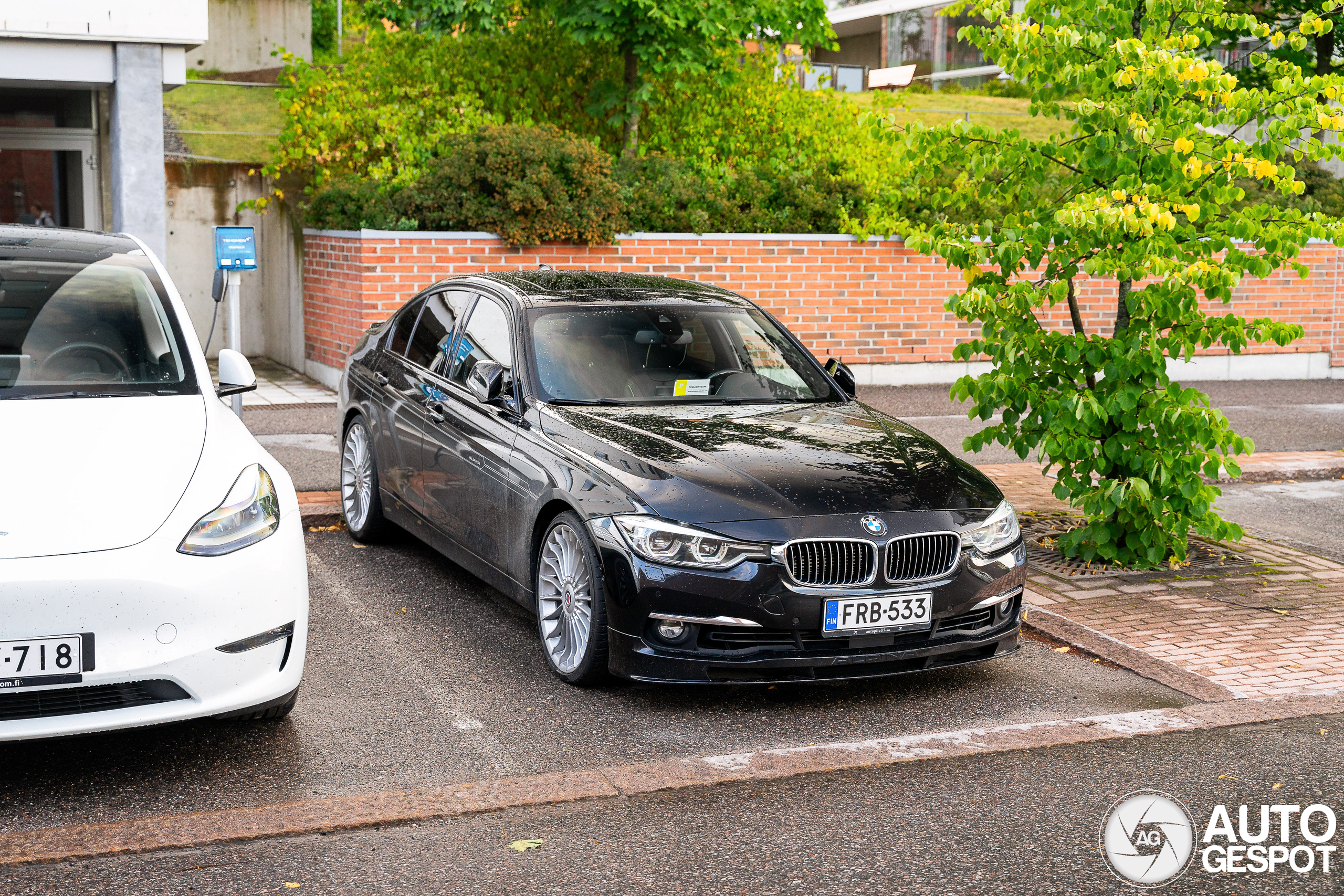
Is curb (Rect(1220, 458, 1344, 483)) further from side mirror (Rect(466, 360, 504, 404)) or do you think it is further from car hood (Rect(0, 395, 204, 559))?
car hood (Rect(0, 395, 204, 559))

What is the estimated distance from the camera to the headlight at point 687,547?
482cm

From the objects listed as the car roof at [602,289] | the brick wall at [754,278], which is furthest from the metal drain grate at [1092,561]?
the brick wall at [754,278]

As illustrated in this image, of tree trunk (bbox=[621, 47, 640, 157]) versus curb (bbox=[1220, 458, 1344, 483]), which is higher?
tree trunk (bbox=[621, 47, 640, 157])

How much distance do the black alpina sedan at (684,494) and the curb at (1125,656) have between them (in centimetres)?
71

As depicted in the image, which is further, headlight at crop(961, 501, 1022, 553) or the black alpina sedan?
headlight at crop(961, 501, 1022, 553)

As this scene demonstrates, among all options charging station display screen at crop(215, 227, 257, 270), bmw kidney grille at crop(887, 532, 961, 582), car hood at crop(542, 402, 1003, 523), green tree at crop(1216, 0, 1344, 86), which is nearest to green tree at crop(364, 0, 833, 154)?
charging station display screen at crop(215, 227, 257, 270)

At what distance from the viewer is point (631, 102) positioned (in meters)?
15.1

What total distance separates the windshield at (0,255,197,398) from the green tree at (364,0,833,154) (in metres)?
9.39

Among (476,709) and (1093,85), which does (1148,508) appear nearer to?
(1093,85)

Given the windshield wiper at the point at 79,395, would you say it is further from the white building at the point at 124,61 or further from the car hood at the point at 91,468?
the white building at the point at 124,61

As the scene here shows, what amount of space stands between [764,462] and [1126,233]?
8.48 ft

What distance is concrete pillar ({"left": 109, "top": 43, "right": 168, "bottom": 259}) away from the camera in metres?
11.5

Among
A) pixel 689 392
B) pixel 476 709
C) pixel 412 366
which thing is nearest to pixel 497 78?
pixel 412 366

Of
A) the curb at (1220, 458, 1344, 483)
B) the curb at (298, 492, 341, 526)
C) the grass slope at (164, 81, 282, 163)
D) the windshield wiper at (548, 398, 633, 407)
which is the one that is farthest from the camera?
the grass slope at (164, 81, 282, 163)
